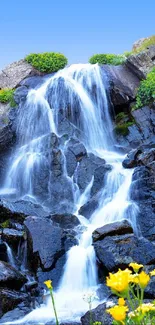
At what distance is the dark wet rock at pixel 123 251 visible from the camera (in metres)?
8.07

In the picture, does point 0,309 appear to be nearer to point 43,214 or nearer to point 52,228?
point 52,228

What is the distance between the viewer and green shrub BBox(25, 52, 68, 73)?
58.9ft

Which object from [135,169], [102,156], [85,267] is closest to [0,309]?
[85,267]

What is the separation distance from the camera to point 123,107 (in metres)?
16.7

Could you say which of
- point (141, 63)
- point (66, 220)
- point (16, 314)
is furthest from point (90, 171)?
point (141, 63)

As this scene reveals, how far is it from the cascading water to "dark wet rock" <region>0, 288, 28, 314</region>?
1.47 ft

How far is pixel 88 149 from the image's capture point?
584 inches

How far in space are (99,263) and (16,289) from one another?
5.81 feet

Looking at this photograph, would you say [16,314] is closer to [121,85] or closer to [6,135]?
[6,135]

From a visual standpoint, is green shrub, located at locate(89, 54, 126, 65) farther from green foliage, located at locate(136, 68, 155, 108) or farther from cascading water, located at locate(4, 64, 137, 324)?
green foliage, located at locate(136, 68, 155, 108)

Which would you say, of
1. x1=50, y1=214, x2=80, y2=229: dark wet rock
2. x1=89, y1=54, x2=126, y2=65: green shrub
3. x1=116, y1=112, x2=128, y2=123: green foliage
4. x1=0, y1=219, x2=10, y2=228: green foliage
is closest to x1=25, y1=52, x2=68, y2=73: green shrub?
x1=89, y1=54, x2=126, y2=65: green shrub

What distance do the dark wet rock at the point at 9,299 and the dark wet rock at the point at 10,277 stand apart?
6.9 inches

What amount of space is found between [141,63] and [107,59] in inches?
67.8

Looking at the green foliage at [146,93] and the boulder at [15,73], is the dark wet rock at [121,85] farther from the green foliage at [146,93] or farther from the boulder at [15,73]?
the boulder at [15,73]
